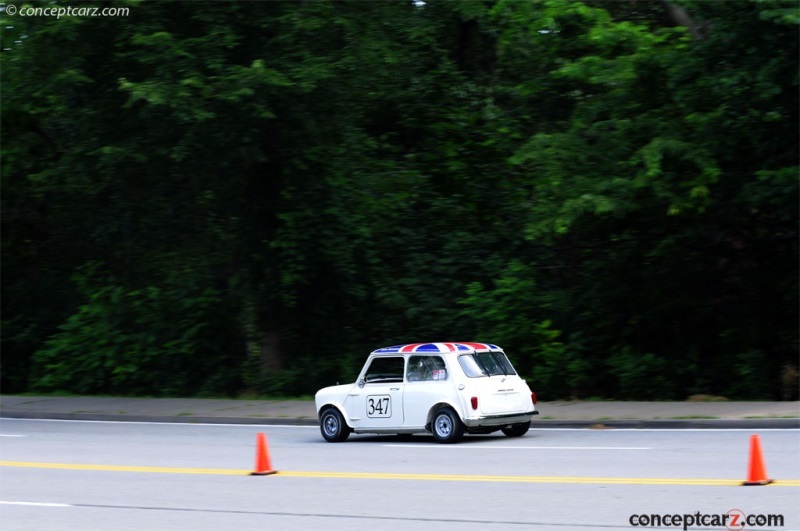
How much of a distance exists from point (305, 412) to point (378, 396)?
4.99 meters

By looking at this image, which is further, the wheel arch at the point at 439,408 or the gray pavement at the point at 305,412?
the gray pavement at the point at 305,412

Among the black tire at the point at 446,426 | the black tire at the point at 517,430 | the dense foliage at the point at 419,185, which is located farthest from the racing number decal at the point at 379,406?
the dense foliage at the point at 419,185

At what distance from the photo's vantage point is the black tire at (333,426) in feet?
56.0

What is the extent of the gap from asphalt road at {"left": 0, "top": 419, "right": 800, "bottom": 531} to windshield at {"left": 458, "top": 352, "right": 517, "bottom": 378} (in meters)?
1.02

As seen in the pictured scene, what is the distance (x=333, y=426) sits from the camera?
17.2m

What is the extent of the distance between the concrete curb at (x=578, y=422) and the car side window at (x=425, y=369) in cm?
300

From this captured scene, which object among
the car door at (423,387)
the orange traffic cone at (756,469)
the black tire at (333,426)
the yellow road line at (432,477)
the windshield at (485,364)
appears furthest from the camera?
the black tire at (333,426)

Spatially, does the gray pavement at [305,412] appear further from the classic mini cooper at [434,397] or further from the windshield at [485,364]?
the classic mini cooper at [434,397]

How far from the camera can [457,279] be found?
25578 mm

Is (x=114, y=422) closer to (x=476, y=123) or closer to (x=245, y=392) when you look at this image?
(x=245, y=392)

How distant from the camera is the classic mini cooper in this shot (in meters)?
15.8

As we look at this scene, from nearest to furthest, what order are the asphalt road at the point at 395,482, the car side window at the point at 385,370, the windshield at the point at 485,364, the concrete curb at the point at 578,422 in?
the asphalt road at the point at 395,482 < the windshield at the point at 485,364 < the car side window at the point at 385,370 < the concrete curb at the point at 578,422

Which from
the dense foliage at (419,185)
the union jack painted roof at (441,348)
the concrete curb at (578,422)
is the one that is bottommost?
the concrete curb at (578,422)

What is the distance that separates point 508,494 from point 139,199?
19.2 m
